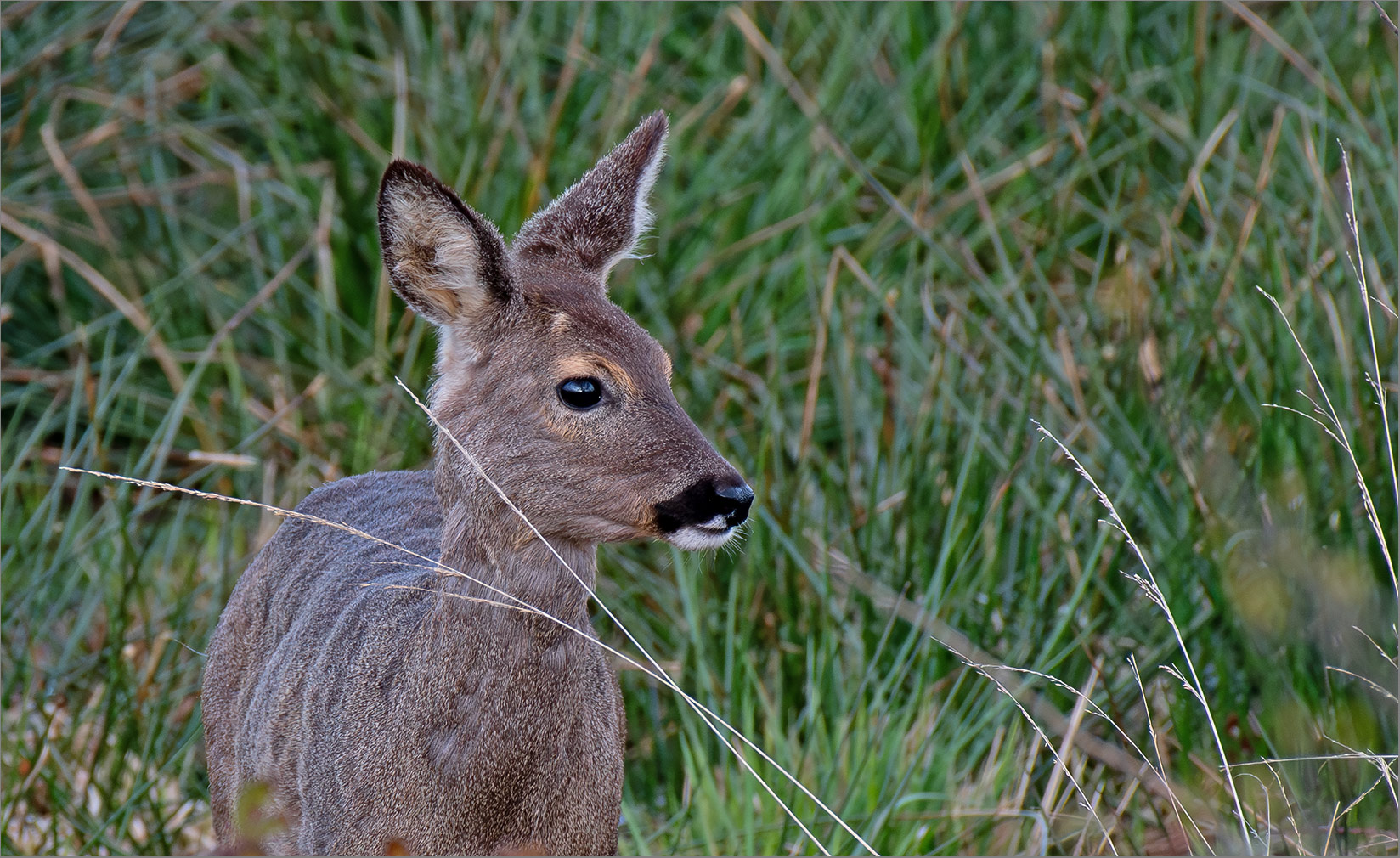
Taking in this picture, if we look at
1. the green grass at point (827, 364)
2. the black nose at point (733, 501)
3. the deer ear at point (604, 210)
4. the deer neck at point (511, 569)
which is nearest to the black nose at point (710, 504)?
the black nose at point (733, 501)

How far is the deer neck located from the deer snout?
24cm

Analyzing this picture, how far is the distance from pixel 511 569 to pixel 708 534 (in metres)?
0.41

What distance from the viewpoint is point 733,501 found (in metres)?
3.13

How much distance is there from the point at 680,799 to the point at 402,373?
180 cm

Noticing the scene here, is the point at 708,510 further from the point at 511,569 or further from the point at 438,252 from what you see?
the point at 438,252

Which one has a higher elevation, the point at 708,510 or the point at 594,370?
the point at 594,370

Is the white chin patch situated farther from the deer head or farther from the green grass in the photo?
the green grass

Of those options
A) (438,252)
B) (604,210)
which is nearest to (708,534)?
(438,252)

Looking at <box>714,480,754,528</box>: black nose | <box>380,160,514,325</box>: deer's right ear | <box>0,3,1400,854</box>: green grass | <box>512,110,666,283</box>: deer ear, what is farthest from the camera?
<box>0,3,1400,854</box>: green grass

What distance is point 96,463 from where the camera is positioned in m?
5.21

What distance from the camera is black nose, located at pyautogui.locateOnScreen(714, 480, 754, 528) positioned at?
3.12 metres

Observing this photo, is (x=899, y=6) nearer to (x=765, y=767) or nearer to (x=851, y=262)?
(x=851, y=262)

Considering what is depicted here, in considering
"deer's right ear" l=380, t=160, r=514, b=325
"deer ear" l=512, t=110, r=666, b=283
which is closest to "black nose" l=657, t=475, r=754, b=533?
"deer's right ear" l=380, t=160, r=514, b=325

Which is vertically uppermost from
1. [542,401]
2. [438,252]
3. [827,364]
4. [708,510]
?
[438,252]
